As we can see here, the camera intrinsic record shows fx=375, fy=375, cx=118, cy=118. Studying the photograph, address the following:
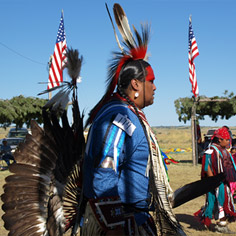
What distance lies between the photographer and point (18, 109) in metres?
14.4

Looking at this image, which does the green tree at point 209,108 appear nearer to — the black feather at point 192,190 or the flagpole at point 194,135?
the flagpole at point 194,135

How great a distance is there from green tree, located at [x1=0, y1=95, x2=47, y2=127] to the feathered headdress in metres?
12.2

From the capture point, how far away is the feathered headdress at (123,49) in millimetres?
2328

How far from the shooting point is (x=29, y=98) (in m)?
15.0

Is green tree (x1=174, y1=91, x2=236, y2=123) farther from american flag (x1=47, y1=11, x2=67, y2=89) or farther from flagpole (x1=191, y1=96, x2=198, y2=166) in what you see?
american flag (x1=47, y1=11, x2=67, y2=89)

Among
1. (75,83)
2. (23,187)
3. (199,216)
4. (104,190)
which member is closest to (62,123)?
(75,83)

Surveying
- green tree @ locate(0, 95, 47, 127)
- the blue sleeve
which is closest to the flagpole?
green tree @ locate(0, 95, 47, 127)

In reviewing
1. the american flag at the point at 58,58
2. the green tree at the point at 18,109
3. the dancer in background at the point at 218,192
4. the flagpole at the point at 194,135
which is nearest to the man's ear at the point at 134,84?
the dancer in background at the point at 218,192

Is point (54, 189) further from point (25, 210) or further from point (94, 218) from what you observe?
point (94, 218)

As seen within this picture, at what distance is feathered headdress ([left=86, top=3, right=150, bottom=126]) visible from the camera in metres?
2.33

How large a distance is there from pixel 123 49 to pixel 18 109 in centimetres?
1264

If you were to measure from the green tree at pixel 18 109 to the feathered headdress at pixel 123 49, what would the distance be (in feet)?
40.1

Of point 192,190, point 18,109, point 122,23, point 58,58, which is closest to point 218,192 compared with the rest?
point 192,190

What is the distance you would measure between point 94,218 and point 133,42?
1.11 meters
